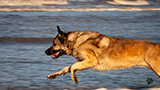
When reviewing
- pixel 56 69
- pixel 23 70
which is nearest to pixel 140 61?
pixel 56 69

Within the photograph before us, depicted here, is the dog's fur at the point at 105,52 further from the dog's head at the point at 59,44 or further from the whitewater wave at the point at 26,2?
the whitewater wave at the point at 26,2

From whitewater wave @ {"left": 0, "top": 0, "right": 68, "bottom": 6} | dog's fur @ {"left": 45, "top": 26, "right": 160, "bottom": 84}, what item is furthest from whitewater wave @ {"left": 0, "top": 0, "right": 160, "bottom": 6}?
dog's fur @ {"left": 45, "top": 26, "right": 160, "bottom": 84}

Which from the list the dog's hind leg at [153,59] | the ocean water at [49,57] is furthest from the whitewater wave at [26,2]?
the dog's hind leg at [153,59]

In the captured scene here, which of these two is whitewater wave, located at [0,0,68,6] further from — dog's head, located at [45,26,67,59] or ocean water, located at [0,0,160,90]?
dog's head, located at [45,26,67,59]

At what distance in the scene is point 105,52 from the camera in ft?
18.5

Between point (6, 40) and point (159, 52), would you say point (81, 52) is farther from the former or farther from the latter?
point (6, 40)

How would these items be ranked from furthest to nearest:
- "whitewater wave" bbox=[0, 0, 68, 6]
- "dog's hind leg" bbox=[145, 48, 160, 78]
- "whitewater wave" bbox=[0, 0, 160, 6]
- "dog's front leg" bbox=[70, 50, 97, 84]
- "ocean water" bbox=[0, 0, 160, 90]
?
"whitewater wave" bbox=[0, 0, 160, 6] → "whitewater wave" bbox=[0, 0, 68, 6] → "ocean water" bbox=[0, 0, 160, 90] → "dog's front leg" bbox=[70, 50, 97, 84] → "dog's hind leg" bbox=[145, 48, 160, 78]

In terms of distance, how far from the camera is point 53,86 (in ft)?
18.9

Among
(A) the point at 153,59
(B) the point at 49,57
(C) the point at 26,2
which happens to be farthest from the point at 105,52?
(C) the point at 26,2

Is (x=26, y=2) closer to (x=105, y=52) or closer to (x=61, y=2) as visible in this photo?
(x=61, y=2)

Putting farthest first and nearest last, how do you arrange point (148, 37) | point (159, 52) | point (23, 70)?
1. point (148, 37)
2. point (23, 70)
3. point (159, 52)

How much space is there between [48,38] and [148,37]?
12.1 feet

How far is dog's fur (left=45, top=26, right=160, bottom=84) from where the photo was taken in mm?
5391

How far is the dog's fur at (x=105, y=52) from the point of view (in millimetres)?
5391
